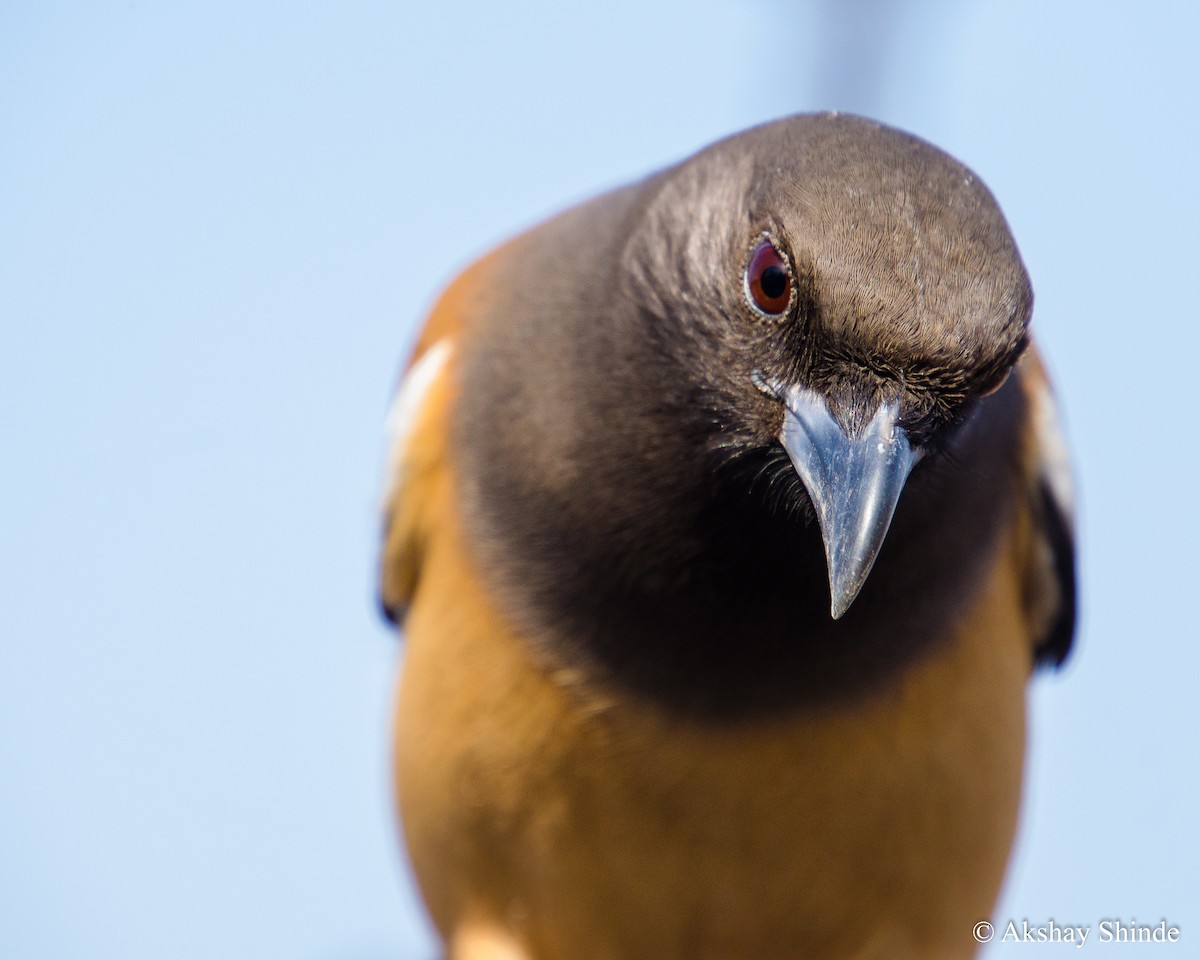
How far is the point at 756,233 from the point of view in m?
4.29

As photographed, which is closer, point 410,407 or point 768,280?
point 768,280

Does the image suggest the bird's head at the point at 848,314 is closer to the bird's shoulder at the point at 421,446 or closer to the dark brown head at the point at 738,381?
the dark brown head at the point at 738,381

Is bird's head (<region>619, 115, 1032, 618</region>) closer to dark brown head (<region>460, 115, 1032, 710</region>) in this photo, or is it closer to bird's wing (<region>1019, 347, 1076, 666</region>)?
dark brown head (<region>460, 115, 1032, 710</region>)

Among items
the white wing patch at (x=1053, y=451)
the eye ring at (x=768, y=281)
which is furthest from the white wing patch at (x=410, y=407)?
the white wing patch at (x=1053, y=451)

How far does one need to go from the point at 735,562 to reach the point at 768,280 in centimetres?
93

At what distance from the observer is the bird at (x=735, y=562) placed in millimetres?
4055

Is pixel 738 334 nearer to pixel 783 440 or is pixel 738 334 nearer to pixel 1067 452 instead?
pixel 783 440

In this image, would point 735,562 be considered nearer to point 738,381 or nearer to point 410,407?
point 738,381

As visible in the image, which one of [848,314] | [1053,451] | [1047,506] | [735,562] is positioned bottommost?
[1047,506]

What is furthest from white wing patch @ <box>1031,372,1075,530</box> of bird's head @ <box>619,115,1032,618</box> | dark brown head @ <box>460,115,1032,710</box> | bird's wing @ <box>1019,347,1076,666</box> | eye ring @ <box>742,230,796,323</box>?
eye ring @ <box>742,230,796,323</box>

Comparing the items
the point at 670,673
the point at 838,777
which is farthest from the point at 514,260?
the point at 838,777

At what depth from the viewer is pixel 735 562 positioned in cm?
471

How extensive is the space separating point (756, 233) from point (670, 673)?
1464mm

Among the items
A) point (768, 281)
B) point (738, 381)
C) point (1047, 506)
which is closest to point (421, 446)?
point (738, 381)
